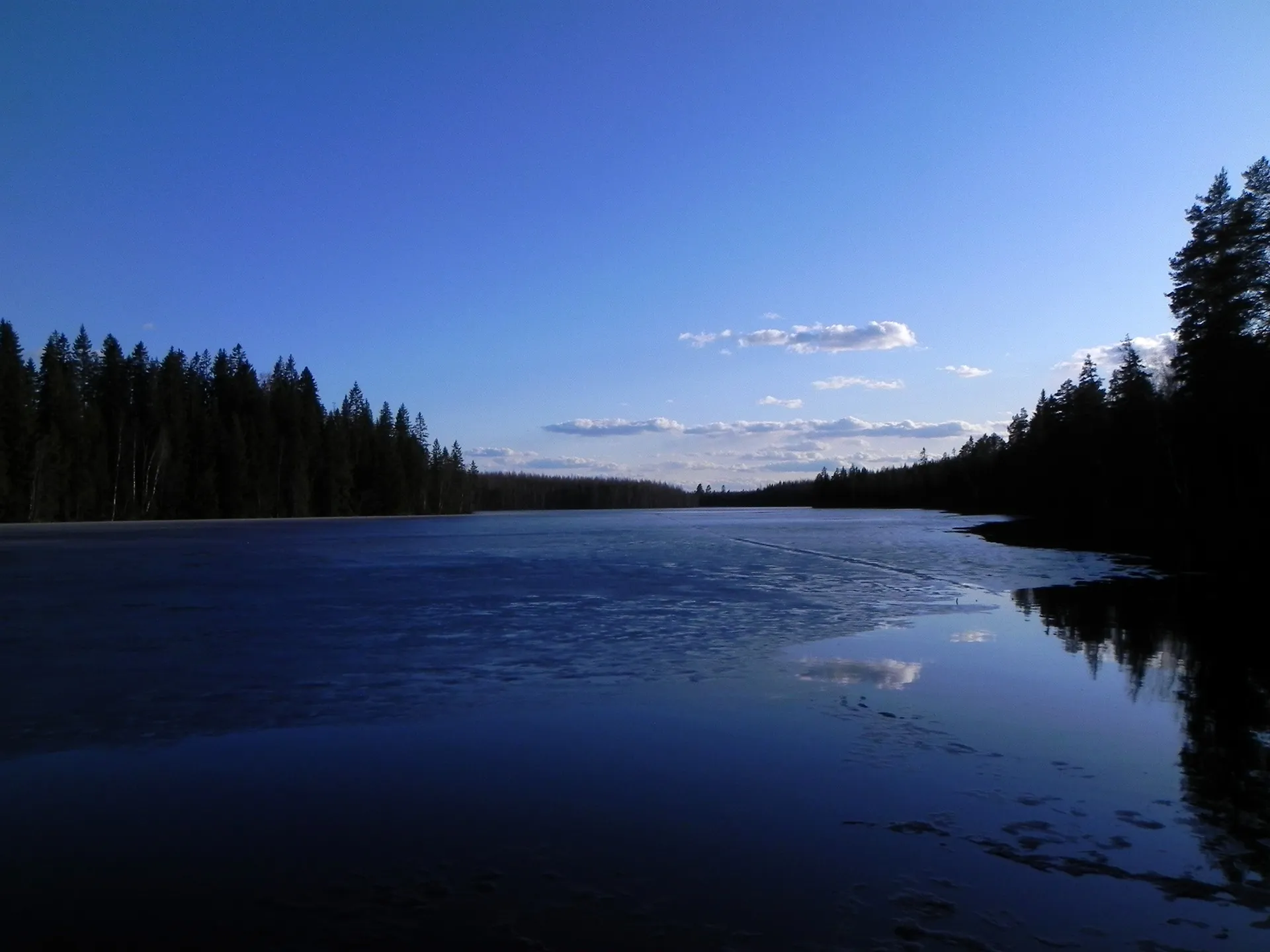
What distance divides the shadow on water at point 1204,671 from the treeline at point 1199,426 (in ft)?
29.3

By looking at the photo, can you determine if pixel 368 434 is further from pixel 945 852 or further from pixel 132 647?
pixel 945 852

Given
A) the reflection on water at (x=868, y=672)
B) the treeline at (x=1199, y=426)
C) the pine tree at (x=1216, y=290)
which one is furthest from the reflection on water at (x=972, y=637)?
the pine tree at (x=1216, y=290)

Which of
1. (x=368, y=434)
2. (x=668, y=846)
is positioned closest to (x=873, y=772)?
(x=668, y=846)

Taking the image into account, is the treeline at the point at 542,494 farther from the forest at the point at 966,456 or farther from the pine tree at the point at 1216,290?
the pine tree at the point at 1216,290

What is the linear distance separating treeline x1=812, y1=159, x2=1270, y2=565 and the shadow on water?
8.94 meters

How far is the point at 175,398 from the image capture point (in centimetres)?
6481

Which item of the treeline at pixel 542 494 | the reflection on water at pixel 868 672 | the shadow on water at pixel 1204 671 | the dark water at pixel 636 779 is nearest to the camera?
the dark water at pixel 636 779

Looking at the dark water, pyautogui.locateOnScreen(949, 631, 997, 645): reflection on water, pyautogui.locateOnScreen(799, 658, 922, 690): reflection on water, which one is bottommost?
the dark water

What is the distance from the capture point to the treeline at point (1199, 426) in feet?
103

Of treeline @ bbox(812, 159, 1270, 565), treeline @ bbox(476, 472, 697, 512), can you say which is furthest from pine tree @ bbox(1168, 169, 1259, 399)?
treeline @ bbox(476, 472, 697, 512)

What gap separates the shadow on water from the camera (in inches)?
194

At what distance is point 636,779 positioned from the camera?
228 inches

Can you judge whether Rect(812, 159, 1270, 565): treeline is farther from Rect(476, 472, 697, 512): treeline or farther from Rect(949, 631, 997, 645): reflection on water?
Rect(476, 472, 697, 512): treeline

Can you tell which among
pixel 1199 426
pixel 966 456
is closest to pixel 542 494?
pixel 966 456
